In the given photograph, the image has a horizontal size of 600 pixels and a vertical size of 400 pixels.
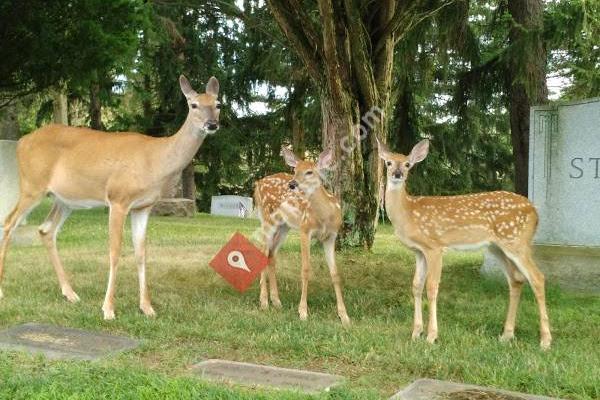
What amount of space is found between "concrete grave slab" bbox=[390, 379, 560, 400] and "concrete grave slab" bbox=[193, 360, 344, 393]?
1.58ft

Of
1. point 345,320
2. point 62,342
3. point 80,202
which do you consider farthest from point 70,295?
point 345,320

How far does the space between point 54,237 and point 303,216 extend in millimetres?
2760

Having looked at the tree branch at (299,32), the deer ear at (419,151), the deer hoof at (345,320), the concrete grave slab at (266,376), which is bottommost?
the deer hoof at (345,320)

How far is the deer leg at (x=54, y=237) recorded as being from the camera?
24.5ft

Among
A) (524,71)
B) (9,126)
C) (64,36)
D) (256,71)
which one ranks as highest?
(256,71)

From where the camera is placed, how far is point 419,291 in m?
6.20

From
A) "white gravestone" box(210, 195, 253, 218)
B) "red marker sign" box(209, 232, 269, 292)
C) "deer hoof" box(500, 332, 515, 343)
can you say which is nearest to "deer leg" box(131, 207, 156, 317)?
"red marker sign" box(209, 232, 269, 292)

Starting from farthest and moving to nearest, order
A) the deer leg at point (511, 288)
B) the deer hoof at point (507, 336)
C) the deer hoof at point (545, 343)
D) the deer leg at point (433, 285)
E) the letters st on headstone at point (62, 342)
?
1. the deer leg at point (511, 288)
2. the deer hoof at point (507, 336)
3. the deer leg at point (433, 285)
4. the deer hoof at point (545, 343)
5. the letters st on headstone at point (62, 342)

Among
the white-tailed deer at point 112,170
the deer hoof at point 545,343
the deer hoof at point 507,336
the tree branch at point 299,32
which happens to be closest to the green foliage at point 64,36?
the tree branch at point 299,32

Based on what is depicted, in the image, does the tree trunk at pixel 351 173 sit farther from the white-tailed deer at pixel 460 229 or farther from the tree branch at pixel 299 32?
the white-tailed deer at pixel 460 229

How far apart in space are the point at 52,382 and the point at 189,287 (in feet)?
12.7

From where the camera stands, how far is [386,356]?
17.0 feet

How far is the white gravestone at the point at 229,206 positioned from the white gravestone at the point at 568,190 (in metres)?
16.3

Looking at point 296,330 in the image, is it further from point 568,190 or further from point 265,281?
point 568,190
